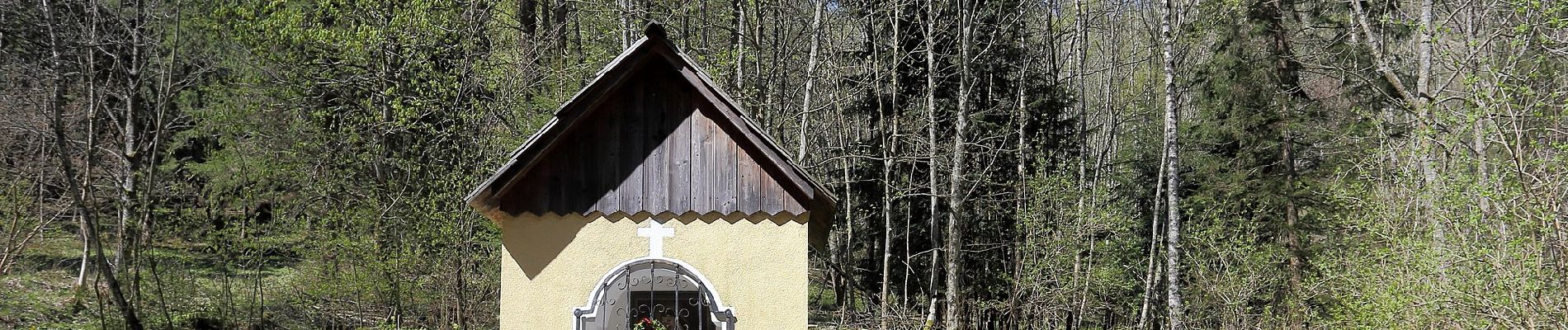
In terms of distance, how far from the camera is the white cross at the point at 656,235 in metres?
6.40

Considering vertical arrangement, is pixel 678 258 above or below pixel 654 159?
below

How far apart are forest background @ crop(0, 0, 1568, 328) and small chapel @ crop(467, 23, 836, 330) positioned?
21.0 feet

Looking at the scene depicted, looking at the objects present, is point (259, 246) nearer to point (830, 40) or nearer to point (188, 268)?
point (188, 268)

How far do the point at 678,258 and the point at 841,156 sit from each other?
8542 mm

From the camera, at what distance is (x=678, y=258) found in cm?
641

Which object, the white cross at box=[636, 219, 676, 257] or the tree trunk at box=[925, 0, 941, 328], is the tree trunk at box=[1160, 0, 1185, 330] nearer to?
the tree trunk at box=[925, 0, 941, 328]

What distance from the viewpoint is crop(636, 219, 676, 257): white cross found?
252 inches

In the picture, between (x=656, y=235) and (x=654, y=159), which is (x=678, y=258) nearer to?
(x=656, y=235)

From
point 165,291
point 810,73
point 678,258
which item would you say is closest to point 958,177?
point 810,73

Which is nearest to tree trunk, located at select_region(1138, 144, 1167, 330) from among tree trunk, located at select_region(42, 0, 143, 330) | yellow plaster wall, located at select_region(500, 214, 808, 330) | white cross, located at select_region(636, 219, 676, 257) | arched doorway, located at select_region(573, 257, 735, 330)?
arched doorway, located at select_region(573, 257, 735, 330)

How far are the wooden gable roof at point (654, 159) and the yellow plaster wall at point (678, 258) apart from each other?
0.10 meters

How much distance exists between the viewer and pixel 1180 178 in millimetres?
16875

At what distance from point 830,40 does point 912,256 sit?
374cm

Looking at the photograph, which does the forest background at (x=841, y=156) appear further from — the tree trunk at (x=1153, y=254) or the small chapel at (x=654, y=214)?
the small chapel at (x=654, y=214)
